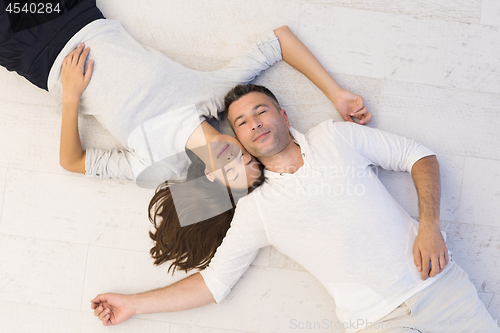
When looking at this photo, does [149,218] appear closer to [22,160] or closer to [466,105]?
[22,160]

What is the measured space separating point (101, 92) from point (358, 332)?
1626 mm

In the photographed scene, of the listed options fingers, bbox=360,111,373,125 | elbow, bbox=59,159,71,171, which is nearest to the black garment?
elbow, bbox=59,159,71,171

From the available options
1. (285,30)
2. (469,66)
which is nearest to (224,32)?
(285,30)

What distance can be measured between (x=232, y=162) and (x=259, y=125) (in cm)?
21

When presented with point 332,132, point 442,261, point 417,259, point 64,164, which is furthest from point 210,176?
point 442,261

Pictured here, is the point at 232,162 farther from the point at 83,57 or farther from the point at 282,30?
the point at 83,57

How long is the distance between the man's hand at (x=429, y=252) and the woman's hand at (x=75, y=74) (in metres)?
1.66

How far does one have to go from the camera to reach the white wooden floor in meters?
1.65

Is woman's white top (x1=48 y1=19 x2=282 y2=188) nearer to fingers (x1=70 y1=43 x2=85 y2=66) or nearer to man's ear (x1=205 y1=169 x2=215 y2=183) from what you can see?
fingers (x1=70 y1=43 x2=85 y2=66)

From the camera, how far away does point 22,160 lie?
166cm

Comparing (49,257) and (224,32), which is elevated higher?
(224,32)

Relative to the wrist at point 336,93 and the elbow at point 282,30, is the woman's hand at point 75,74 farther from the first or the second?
the wrist at point 336,93

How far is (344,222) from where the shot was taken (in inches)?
55.0

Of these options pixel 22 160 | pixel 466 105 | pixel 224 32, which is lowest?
pixel 22 160
